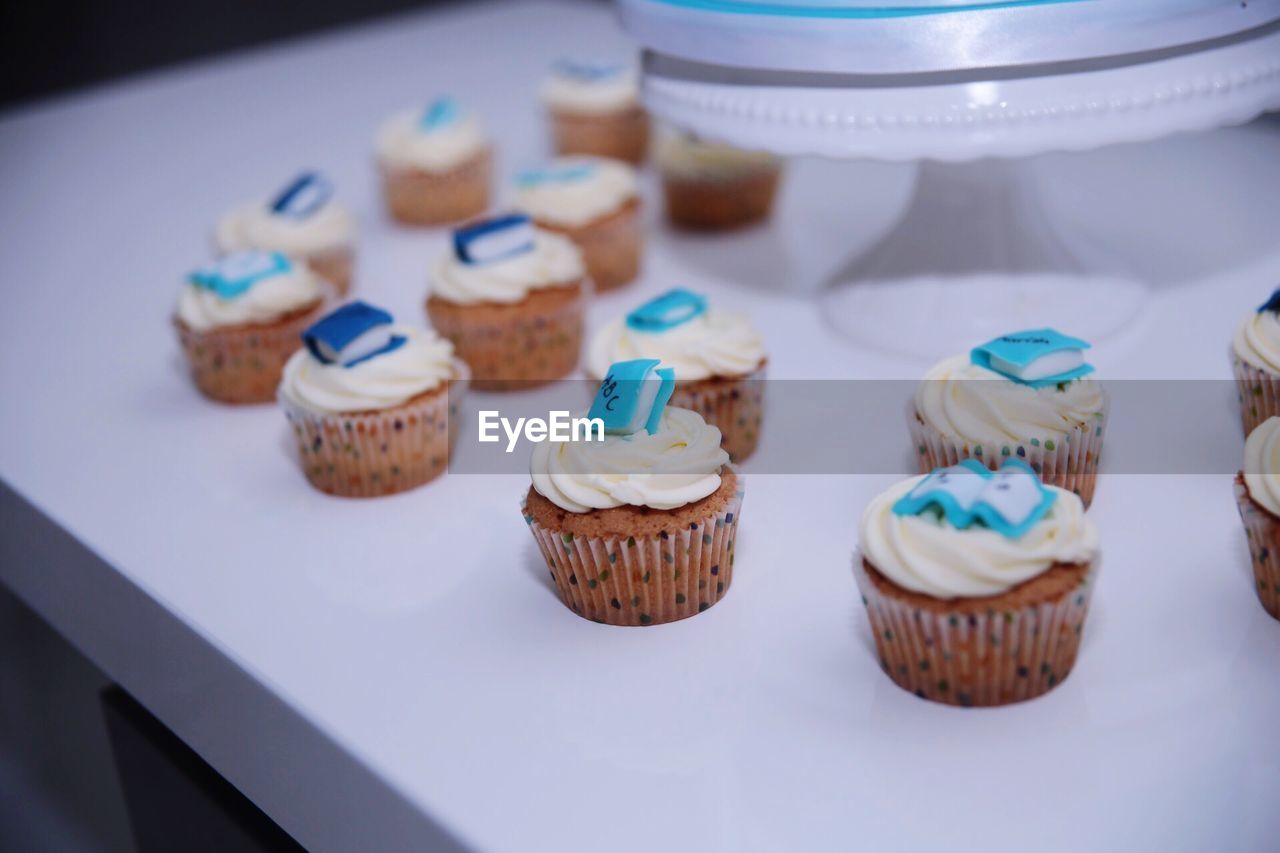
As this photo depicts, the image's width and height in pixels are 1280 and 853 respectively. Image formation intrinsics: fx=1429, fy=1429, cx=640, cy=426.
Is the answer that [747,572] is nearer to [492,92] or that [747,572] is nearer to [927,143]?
[927,143]

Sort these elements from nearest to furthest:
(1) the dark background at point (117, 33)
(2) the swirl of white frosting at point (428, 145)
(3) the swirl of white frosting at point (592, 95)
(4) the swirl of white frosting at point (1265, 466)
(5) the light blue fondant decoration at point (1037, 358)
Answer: (4) the swirl of white frosting at point (1265, 466) < (5) the light blue fondant decoration at point (1037, 358) < (2) the swirl of white frosting at point (428, 145) < (3) the swirl of white frosting at point (592, 95) < (1) the dark background at point (117, 33)

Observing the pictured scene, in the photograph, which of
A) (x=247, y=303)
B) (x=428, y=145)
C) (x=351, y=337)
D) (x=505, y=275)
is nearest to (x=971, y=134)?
(x=505, y=275)

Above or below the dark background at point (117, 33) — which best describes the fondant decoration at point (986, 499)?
above

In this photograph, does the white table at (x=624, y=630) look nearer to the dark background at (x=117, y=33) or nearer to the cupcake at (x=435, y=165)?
the cupcake at (x=435, y=165)

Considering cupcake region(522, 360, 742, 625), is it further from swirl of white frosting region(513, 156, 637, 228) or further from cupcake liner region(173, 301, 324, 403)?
swirl of white frosting region(513, 156, 637, 228)

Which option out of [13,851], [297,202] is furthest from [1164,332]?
[13,851]

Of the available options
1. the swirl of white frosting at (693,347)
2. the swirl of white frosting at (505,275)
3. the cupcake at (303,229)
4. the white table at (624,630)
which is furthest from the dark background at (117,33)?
the swirl of white frosting at (693,347)

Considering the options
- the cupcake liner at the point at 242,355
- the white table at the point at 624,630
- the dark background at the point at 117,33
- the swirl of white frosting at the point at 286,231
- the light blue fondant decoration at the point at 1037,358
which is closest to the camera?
the white table at the point at 624,630
